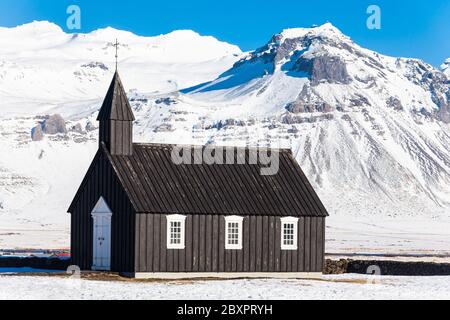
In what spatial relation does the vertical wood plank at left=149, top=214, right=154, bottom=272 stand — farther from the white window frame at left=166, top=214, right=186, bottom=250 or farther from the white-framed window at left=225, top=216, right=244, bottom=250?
the white-framed window at left=225, top=216, right=244, bottom=250

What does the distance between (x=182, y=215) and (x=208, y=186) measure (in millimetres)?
3056

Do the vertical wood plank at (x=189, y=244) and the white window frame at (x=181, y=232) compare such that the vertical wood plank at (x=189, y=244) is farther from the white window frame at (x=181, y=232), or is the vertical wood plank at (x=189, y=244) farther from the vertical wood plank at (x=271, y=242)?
the vertical wood plank at (x=271, y=242)

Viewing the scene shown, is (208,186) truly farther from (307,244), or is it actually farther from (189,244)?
(307,244)

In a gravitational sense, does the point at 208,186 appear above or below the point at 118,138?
below

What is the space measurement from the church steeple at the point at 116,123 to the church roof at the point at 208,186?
47 cm

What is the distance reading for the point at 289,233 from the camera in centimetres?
5641

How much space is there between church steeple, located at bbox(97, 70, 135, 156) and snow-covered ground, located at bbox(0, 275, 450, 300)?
8.53 m

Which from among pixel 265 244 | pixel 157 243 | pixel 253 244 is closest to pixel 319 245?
pixel 265 244

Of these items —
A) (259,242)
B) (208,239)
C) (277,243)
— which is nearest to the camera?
(208,239)

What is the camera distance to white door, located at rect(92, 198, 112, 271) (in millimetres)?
54062

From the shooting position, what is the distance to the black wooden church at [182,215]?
52.6m

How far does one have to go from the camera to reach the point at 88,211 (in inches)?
2205

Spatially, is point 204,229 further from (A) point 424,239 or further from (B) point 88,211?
(A) point 424,239
